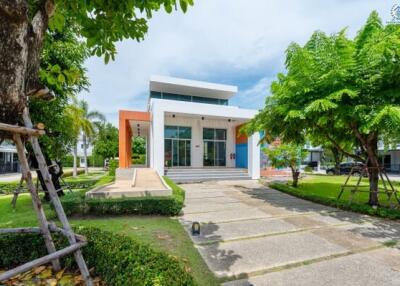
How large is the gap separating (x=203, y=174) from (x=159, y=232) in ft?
38.8

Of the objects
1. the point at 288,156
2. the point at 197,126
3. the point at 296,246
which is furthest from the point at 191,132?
the point at 296,246

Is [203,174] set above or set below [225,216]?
above

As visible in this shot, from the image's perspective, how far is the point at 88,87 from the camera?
31.2ft

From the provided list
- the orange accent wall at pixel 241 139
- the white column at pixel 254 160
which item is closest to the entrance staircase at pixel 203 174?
the white column at pixel 254 160

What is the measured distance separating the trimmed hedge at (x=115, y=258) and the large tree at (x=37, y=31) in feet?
6.84

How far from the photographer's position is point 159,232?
219 inches

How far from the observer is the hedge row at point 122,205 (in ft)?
22.6

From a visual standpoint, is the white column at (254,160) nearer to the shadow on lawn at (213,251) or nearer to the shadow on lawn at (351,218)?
the shadow on lawn at (351,218)

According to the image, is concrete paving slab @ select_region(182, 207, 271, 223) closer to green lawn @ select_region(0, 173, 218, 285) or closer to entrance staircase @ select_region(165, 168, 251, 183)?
green lawn @ select_region(0, 173, 218, 285)

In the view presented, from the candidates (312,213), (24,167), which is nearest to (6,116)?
(24,167)

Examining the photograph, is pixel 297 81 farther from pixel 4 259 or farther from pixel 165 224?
pixel 4 259

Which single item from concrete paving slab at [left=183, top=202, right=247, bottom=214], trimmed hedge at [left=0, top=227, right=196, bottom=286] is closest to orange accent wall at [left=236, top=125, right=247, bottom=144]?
concrete paving slab at [left=183, top=202, right=247, bottom=214]

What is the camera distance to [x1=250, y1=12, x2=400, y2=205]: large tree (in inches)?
258

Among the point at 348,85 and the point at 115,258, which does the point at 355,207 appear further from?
the point at 115,258
